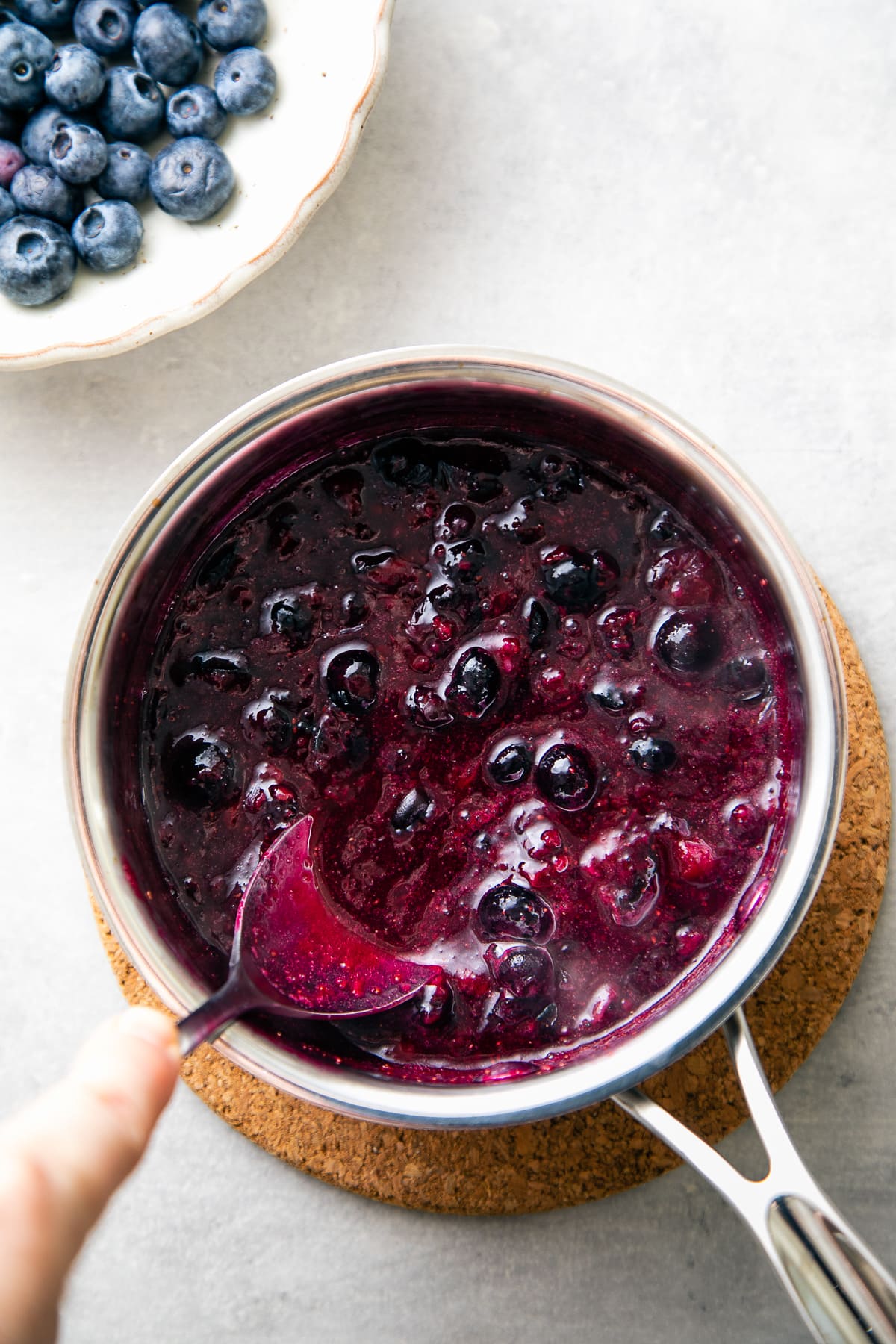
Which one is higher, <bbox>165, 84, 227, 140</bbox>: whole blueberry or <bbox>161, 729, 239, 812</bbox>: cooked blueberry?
<bbox>165, 84, 227, 140</bbox>: whole blueberry

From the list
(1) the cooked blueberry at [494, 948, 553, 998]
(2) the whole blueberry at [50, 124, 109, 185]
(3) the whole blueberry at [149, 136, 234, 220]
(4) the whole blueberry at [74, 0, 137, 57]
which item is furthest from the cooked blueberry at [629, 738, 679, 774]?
(4) the whole blueberry at [74, 0, 137, 57]

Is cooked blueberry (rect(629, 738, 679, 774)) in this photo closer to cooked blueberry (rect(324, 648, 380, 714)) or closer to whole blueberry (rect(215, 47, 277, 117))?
cooked blueberry (rect(324, 648, 380, 714))

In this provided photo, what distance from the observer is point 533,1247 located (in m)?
1.38

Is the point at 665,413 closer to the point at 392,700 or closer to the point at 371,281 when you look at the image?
the point at 392,700

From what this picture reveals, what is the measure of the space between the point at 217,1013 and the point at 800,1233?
1.77 ft

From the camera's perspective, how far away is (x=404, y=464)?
1117 mm

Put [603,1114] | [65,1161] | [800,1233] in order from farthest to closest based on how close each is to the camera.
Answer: [603,1114] < [800,1233] < [65,1161]

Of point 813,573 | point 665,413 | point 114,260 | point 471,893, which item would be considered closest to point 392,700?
point 471,893

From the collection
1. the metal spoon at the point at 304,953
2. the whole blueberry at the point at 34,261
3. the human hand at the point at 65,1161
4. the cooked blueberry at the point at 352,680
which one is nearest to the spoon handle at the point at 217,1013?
the metal spoon at the point at 304,953

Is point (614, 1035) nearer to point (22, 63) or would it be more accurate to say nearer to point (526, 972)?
point (526, 972)

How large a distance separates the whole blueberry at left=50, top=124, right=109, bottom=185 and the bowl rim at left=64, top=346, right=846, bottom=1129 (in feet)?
1.93

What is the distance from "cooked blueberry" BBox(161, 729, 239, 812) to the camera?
42.5 inches

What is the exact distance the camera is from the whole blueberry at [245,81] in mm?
1384

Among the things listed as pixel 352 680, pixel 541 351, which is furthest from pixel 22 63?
pixel 352 680
